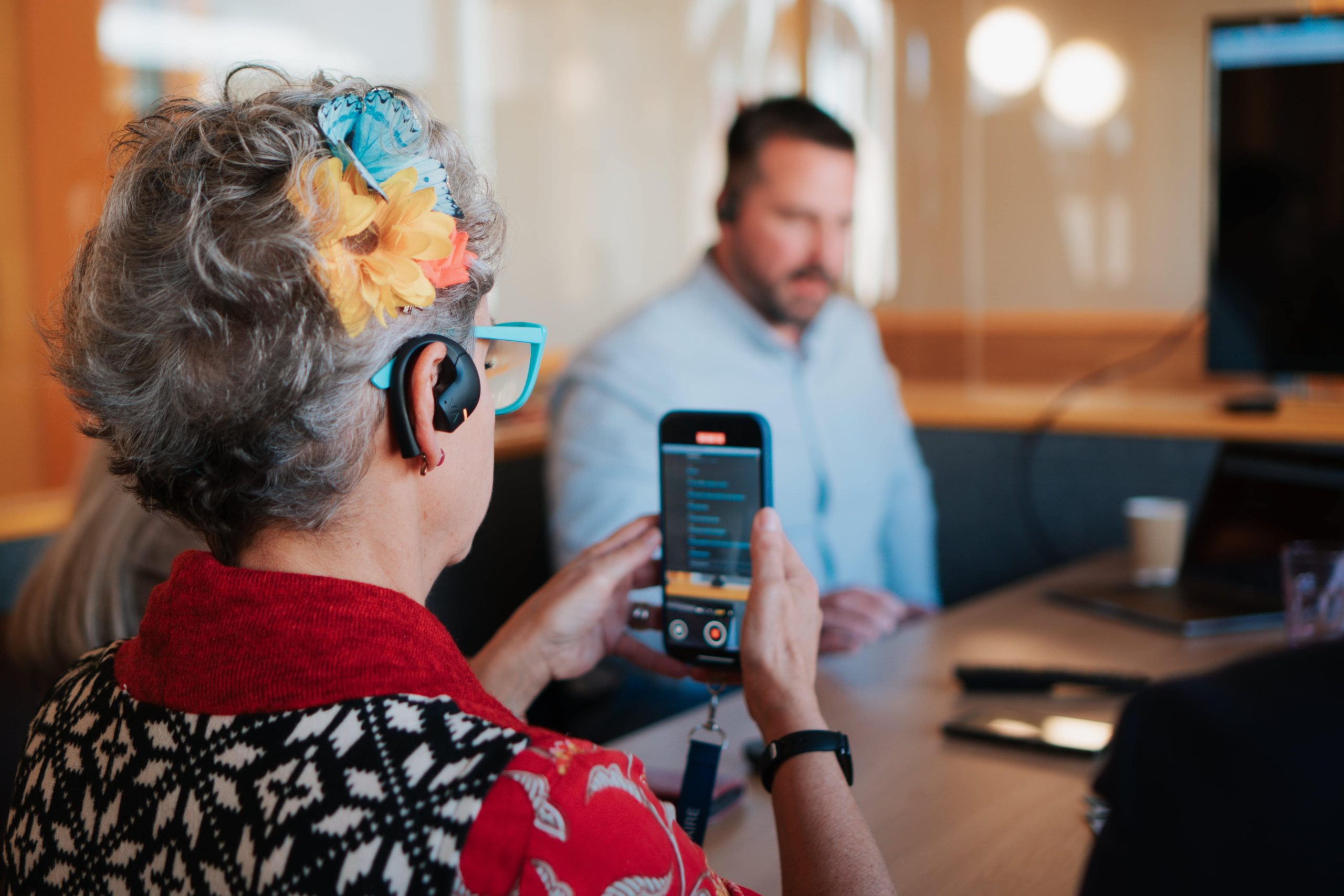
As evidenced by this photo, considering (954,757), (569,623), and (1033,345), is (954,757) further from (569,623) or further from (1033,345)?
(1033,345)

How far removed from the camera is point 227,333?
65 cm

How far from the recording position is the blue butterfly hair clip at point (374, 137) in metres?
0.67

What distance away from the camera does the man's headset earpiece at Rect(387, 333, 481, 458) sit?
26.8 inches

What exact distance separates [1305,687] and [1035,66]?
467cm

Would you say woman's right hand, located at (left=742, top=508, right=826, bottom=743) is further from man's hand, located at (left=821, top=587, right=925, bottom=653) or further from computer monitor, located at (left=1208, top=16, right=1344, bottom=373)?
computer monitor, located at (left=1208, top=16, right=1344, bottom=373)

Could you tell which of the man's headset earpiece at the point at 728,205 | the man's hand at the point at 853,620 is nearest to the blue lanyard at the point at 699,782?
the man's hand at the point at 853,620

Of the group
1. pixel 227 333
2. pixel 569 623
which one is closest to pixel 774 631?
pixel 569 623

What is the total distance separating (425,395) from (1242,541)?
1.50 metres

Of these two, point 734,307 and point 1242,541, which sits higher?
point 734,307

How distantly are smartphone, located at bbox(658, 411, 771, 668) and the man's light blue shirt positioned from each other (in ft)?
2.20

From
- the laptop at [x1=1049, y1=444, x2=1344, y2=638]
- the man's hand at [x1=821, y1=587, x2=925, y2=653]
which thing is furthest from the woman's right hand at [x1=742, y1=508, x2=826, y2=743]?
the laptop at [x1=1049, y1=444, x2=1344, y2=638]

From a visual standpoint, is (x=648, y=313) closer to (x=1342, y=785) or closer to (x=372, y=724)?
(x=372, y=724)

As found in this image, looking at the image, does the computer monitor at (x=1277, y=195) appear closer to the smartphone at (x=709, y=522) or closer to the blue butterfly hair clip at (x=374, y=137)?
the smartphone at (x=709, y=522)

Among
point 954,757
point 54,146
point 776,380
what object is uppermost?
Answer: point 54,146
